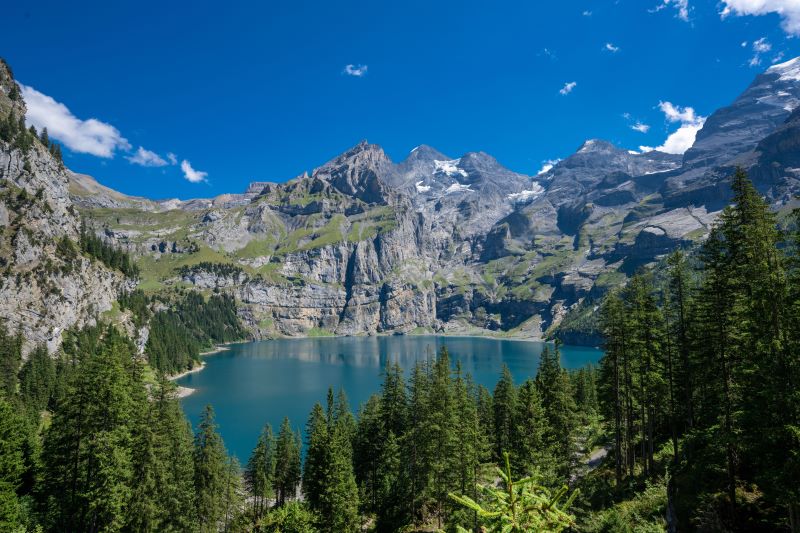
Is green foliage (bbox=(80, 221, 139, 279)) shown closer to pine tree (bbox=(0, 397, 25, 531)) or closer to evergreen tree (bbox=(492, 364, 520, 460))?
pine tree (bbox=(0, 397, 25, 531))

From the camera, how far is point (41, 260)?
141m

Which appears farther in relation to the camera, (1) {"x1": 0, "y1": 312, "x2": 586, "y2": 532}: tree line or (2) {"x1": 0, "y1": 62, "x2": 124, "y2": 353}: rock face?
(2) {"x1": 0, "y1": 62, "x2": 124, "y2": 353}: rock face

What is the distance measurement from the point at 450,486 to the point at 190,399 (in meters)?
121

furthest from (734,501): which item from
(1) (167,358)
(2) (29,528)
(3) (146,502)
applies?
(1) (167,358)

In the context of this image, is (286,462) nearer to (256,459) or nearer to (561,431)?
(256,459)

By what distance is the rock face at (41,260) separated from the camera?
4966 inches

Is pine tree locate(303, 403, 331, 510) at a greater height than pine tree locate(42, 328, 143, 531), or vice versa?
pine tree locate(42, 328, 143, 531)

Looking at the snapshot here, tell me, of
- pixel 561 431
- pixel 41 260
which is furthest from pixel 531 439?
pixel 41 260

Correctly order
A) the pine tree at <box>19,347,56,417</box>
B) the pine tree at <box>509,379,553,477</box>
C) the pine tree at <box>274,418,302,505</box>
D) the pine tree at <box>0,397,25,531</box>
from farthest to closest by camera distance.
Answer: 1. the pine tree at <box>19,347,56,417</box>
2. the pine tree at <box>274,418,302,505</box>
3. the pine tree at <box>509,379,553,477</box>
4. the pine tree at <box>0,397,25,531</box>

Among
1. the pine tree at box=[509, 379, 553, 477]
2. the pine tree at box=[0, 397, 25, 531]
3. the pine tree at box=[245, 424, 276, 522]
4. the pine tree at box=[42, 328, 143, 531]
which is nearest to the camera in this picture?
the pine tree at box=[0, 397, 25, 531]

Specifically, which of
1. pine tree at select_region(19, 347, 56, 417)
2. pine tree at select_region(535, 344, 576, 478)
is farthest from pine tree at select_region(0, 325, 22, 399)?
pine tree at select_region(535, 344, 576, 478)

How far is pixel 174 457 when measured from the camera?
40.4 metres

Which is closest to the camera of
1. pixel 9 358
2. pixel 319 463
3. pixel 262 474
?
pixel 319 463

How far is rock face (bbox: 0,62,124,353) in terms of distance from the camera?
414 feet
